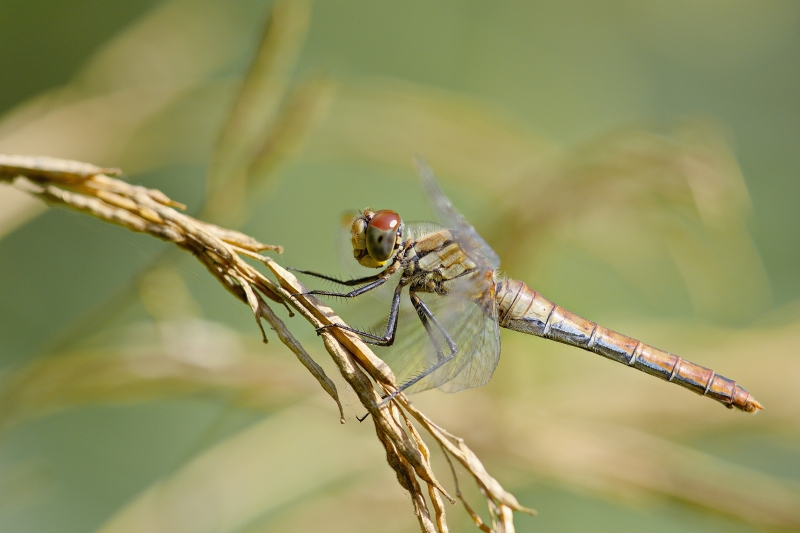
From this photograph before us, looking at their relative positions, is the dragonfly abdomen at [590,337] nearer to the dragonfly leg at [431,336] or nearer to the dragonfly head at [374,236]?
the dragonfly leg at [431,336]

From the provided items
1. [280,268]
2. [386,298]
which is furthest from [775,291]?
[280,268]

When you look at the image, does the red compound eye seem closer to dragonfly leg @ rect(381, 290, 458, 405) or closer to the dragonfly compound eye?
the dragonfly compound eye

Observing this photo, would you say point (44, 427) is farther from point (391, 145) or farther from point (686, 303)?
point (686, 303)

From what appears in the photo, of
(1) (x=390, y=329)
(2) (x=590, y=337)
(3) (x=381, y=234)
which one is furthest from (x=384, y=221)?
(2) (x=590, y=337)

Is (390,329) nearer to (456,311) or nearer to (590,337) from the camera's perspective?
(456,311)

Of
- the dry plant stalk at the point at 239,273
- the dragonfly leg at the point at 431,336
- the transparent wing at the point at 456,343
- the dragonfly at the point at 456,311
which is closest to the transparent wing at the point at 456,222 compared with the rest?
the dragonfly at the point at 456,311

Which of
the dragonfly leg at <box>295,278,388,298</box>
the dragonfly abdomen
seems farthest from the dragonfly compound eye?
the dragonfly abdomen

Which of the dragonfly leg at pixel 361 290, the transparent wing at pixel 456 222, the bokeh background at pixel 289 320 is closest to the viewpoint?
the bokeh background at pixel 289 320
